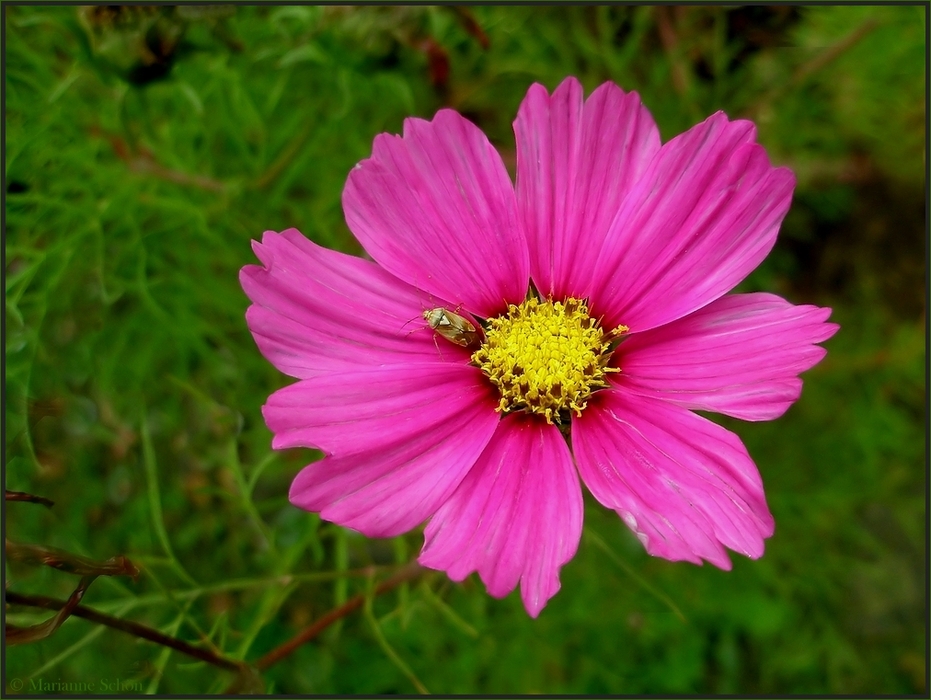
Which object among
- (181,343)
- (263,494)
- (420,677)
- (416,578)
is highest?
(181,343)

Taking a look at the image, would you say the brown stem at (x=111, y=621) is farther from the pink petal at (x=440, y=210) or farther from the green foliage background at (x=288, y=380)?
the pink petal at (x=440, y=210)

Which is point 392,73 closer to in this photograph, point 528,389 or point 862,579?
point 528,389

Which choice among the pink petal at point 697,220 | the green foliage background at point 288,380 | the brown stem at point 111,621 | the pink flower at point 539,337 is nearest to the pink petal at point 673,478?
the pink flower at point 539,337

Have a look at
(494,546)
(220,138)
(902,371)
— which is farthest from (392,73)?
(902,371)

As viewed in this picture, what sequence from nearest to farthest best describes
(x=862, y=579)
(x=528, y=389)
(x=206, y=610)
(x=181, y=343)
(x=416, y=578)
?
(x=528, y=389) → (x=416, y=578) → (x=181, y=343) → (x=206, y=610) → (x=862, y=579)

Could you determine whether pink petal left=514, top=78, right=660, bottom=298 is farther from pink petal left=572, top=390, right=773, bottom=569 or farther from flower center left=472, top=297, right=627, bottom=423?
pink petal left=572, top=390, right=773, bottom=569

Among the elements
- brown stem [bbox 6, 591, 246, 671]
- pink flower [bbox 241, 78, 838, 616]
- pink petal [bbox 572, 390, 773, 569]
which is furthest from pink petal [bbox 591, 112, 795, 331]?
brown stem [bbox 6, 591, 246, 671]
